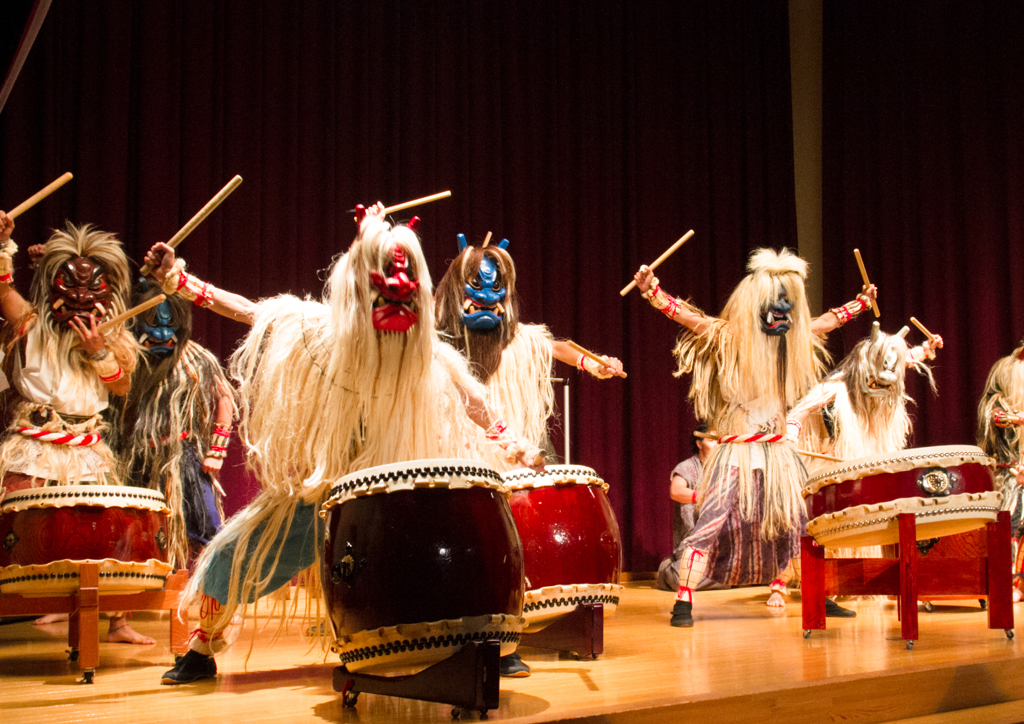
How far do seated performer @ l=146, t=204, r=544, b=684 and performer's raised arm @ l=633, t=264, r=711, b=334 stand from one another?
1.95 metres

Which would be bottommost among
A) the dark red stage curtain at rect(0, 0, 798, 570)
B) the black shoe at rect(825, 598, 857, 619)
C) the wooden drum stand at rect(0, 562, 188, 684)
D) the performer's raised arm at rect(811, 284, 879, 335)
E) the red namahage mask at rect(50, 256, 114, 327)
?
the black shoe at rect(825, 598, 857, 619)

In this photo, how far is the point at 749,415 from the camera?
4305 mm

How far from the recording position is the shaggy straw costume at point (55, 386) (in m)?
3.44

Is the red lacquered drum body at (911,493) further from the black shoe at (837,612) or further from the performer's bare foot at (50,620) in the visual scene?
the performer's bare foot at (50,620)

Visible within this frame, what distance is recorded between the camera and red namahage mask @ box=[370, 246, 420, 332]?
2439mm

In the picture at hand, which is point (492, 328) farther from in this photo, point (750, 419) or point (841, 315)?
point (841, 315)

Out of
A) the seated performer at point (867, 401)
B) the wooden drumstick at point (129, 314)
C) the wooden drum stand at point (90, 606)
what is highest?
the wooden drumstick at point (129, 314)

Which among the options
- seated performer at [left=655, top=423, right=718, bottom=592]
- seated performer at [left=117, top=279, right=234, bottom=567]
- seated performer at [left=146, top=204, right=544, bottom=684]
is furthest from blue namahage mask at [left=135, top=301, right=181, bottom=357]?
seated performer at [left=655, top=423, right=718, bottom=592]

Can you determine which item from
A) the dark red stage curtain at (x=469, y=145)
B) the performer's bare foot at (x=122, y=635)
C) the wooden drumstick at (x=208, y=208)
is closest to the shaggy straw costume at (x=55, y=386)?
the performer's bare foot at (x=122, y=635)

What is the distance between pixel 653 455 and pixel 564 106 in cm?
222

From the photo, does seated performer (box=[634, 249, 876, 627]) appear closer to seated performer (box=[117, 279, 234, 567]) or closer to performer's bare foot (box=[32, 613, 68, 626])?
seated performer (box=[117, 279, 234, 567])

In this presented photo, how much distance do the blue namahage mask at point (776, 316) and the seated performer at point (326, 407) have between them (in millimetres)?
2112

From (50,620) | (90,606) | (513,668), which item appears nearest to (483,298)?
(513,668)

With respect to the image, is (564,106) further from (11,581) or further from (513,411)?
(11,581)
